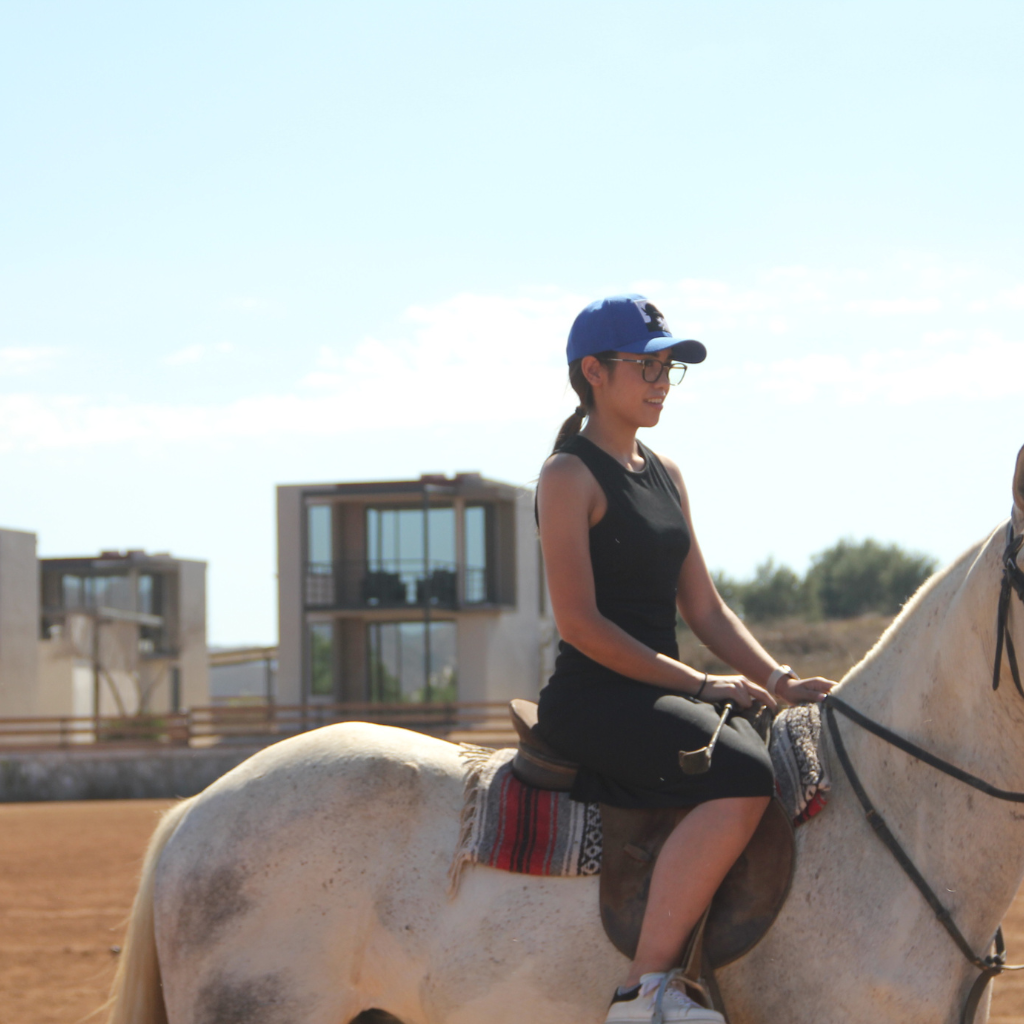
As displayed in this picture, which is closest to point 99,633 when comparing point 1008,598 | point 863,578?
point 863,578

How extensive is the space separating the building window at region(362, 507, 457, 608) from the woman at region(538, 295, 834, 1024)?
33085 mm

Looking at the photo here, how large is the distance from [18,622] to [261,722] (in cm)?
1438

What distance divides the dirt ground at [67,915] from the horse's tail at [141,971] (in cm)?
75

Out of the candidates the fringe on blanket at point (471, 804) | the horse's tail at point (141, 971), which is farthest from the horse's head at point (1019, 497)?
the horse's tail at point (141, 971)

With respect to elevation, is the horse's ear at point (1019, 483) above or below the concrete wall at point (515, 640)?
above

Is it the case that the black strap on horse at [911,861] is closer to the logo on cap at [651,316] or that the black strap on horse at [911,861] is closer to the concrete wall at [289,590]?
the logo on cap at [651,316]

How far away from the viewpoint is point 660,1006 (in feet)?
9.33

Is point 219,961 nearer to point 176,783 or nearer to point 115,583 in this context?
point 176,783

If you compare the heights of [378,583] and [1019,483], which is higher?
[1019,483]

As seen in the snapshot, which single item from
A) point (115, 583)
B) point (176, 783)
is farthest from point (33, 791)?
point (115, 583)

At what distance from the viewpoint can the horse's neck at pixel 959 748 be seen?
2.99m

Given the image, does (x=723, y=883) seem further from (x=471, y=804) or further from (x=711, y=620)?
(x=711, y=620)

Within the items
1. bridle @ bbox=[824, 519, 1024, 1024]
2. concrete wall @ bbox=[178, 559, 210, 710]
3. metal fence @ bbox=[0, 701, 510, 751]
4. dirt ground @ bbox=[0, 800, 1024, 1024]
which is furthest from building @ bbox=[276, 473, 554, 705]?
bridle @ bbox=[824, 519, 1024, 1024]

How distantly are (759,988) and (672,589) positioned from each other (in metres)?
1.05
